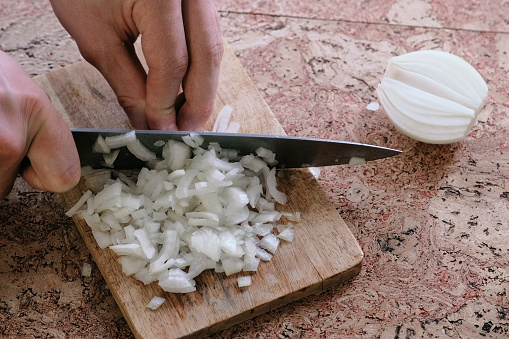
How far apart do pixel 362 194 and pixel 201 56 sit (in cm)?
50

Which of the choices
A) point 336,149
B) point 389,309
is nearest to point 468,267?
point 389,309

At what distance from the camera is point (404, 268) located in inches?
54.0

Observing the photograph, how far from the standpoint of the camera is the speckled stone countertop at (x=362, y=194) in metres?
1.31

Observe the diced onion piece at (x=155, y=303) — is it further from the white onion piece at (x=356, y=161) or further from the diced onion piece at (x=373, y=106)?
the diced onion piece at (x=373, y=106)

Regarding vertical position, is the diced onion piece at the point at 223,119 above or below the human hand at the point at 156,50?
below

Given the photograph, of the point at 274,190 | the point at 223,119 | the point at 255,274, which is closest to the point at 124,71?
the point at 223,119

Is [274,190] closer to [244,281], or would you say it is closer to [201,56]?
[244,281]

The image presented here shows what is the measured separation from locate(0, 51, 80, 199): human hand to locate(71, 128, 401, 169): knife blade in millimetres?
82

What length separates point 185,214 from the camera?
53.9 inches

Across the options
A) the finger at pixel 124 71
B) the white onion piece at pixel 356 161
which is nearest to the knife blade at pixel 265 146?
the white onion piece at pixel 356 161

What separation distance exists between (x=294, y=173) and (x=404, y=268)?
0.33 metres

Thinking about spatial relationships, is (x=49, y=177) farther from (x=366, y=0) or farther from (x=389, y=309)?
(x=366, y=0)

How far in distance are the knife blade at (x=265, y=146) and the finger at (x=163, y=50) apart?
9 cm

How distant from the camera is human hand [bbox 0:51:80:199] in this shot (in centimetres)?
115
